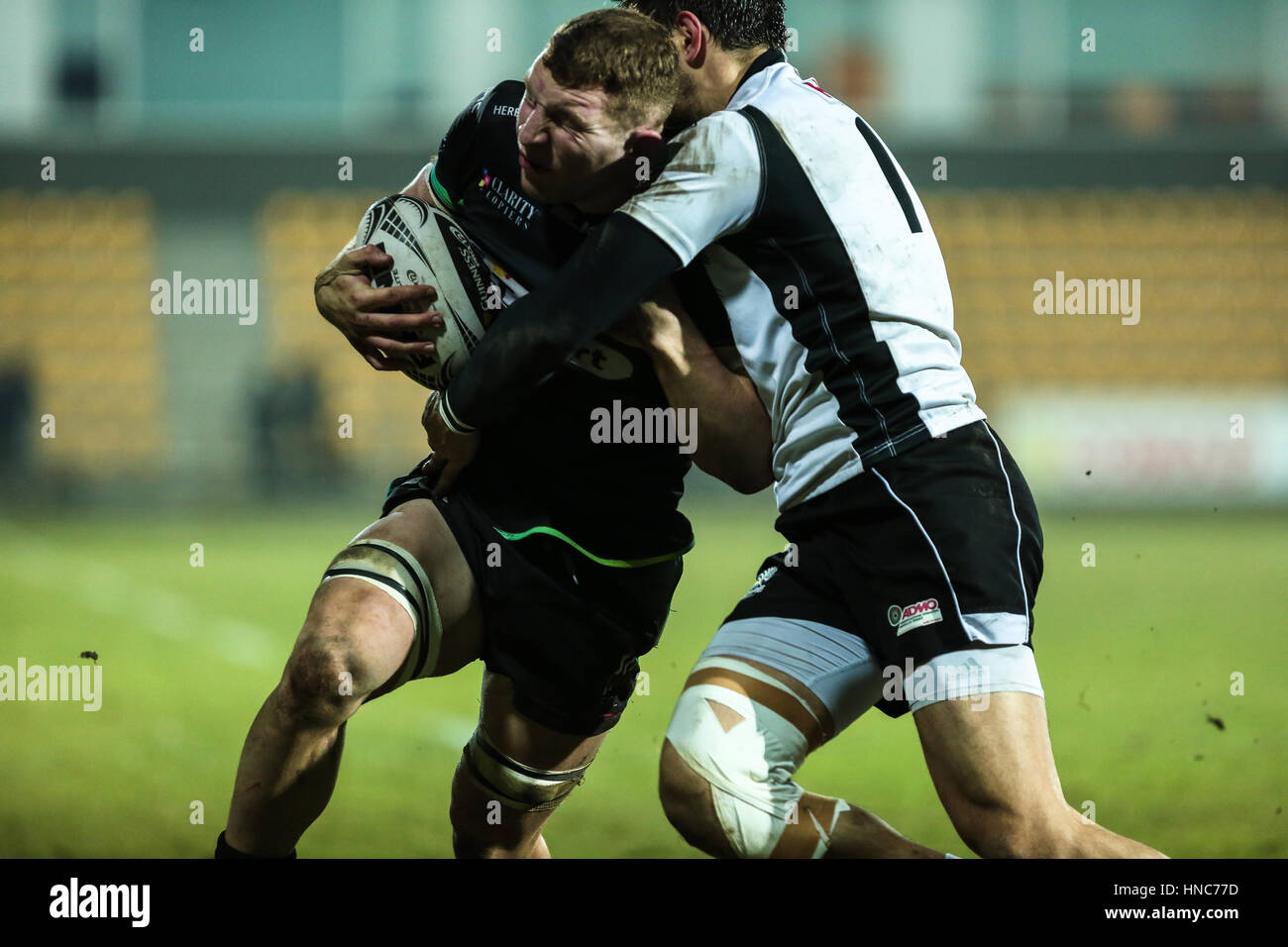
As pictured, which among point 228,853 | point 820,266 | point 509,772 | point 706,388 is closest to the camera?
point 820,266

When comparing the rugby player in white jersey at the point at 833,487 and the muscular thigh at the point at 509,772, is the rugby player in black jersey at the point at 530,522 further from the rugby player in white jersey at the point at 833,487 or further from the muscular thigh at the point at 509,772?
the rugby player in white jersey at the point at 833,487

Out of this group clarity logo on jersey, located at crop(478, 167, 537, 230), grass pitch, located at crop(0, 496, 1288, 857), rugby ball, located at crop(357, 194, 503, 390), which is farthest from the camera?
grass pitch, located at crop(0, 496, 1288, 857)

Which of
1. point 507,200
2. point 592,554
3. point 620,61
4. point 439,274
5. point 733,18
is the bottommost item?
point 592,554

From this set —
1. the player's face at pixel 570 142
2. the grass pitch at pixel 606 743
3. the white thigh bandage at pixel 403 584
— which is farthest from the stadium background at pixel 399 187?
the player's face at pixel 570 142

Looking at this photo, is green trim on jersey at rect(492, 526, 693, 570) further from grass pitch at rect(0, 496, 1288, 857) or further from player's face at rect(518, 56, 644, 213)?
grass pitch at rect(0, 496, 1288, 857)

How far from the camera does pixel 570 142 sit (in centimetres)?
312

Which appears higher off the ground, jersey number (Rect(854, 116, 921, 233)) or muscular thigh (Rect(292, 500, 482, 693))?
jersey number (Rect(854, 116, 921, 233))

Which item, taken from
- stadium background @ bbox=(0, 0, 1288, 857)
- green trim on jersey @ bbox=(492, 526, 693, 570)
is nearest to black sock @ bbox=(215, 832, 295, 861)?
green trim on jersey @ bbox=(492, 526, 693, 570)

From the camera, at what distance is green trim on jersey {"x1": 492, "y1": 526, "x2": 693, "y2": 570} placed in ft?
12.0

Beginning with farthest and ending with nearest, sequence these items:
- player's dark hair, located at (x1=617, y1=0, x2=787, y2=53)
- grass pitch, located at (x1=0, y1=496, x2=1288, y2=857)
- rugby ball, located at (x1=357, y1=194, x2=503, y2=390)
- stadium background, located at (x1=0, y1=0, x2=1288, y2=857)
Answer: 1. stadium background, located at (x1=0, y1=0, x2=1288, y2=857)
2. grass pitch, located at (x1=0, y1=496, x2=1288, y2=857)
3. rugby ball, located at (x1=357, y1=194, x2=503, y2=390)
4. player's dark hair, located at (x1=617, y1=0, x2=787, y2=53)

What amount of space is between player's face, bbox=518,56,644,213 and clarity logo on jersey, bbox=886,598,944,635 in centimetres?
116

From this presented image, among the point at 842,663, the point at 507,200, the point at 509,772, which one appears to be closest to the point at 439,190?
the point at 507,200

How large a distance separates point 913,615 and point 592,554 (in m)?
1.11

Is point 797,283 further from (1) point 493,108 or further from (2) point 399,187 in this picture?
(2) point 399,187
